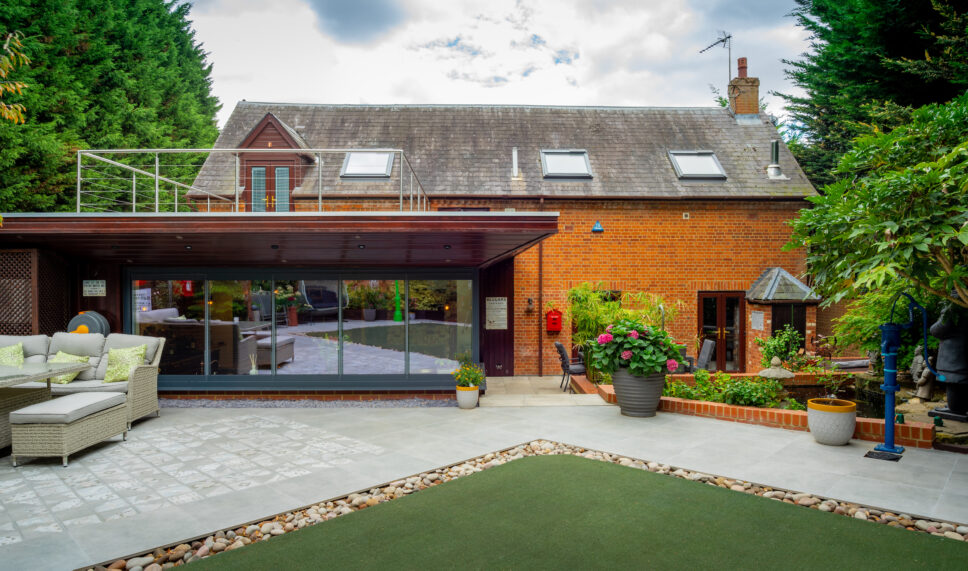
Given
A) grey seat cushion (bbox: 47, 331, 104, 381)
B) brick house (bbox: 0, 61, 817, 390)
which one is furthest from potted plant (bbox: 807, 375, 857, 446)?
grey seat cushion (bbox: 47, 331, 104, 381)

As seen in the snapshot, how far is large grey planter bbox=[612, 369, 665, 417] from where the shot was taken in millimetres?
7057

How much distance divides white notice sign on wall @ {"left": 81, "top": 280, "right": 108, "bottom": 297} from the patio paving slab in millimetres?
2909

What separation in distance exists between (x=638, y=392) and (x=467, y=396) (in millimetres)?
2414

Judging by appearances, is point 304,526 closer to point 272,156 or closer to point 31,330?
point 31,330

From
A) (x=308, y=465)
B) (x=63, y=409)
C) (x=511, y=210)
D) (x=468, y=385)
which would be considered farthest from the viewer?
(x=511, y=210)

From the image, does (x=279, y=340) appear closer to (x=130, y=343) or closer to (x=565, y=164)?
(x=130, y=343)

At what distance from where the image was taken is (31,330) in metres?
8.09

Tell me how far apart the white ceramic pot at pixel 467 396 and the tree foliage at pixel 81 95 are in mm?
10796

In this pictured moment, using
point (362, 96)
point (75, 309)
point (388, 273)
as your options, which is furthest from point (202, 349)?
point (362, 96)

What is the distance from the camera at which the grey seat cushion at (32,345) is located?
281 inches

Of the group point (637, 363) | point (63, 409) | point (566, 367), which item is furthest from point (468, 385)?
point (63, 409)

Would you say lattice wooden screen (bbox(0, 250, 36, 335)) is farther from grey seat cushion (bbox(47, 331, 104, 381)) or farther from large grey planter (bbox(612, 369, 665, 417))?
large grey planter (bbox(612, 369, 665, 417))

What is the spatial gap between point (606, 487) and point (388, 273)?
5462 mm

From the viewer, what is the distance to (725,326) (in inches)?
480
